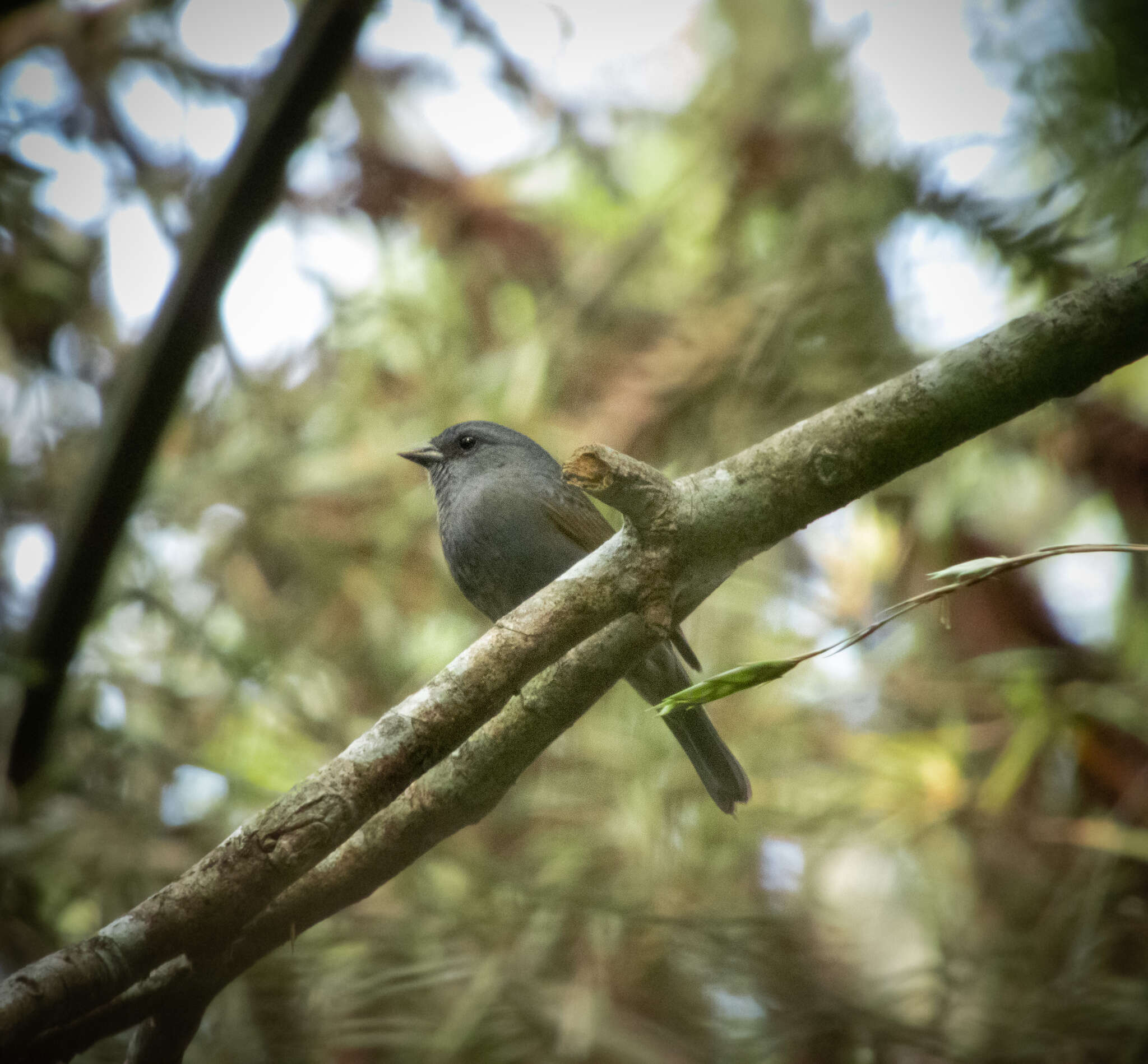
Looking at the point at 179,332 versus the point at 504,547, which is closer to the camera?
the point at 504,547

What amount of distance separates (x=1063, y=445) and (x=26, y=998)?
4635 mm

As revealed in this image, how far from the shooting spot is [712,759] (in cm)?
326

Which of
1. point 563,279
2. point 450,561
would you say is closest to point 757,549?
point 450,561

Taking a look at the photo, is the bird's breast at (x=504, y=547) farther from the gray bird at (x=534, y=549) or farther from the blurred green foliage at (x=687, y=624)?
the blurred green foliage at (x=687, y=624)

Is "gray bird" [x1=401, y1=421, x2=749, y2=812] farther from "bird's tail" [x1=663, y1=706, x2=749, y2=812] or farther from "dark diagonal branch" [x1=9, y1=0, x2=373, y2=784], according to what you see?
"dark diagonal branch" [x1=9, y1=0, x2=373, y2=784]

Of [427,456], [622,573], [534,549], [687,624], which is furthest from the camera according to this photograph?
[687,624]

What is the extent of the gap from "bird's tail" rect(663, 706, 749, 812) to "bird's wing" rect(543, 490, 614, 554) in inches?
27.6

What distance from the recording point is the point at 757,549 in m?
2.26

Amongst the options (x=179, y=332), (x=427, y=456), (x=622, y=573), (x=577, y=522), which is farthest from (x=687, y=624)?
(x=179, y=332)

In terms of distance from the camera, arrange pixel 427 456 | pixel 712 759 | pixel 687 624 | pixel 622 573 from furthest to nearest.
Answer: pixel 687 624, pixel 427 456, pixel 712 759, pixel 622 573

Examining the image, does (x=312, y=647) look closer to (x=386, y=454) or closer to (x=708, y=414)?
(x=386, y=454)

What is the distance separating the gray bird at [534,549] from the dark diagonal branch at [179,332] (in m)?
1.43

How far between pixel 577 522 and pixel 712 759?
971mm

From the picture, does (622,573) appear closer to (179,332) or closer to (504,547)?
(504,547)
